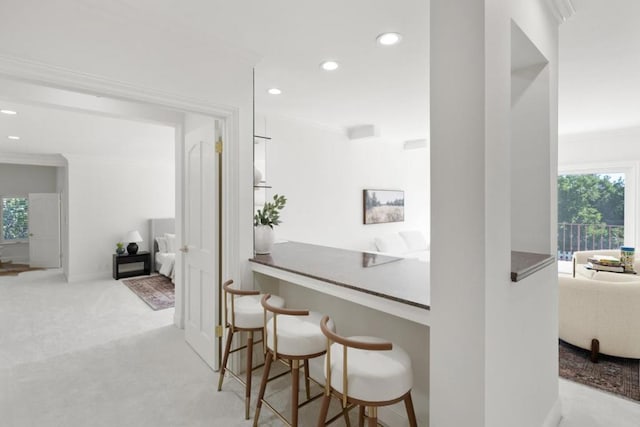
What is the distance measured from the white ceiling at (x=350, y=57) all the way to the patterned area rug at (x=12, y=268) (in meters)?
3.74

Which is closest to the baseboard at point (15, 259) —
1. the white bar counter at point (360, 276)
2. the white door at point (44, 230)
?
the white door at point (44, 230)

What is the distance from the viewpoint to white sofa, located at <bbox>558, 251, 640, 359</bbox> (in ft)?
8.75

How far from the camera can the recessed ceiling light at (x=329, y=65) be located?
2665mm

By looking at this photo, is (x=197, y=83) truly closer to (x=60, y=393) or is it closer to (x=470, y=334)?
(x=470, y=334)

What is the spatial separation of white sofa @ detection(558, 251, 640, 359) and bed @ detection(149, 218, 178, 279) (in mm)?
5742

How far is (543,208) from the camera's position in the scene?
6.29 feet

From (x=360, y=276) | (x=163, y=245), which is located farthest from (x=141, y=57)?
(x=163, y=245)

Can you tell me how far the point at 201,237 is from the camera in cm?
282

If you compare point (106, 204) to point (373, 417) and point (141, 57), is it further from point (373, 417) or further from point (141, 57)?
point (373, 417)

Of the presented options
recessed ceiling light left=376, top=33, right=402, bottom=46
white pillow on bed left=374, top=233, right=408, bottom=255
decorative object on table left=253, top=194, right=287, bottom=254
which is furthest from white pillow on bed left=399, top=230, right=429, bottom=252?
recessed ceiling light left=376, top=33, right=402, bottom=46

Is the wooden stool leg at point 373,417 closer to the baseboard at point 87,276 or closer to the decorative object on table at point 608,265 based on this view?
the decorative object on table at point 608,265

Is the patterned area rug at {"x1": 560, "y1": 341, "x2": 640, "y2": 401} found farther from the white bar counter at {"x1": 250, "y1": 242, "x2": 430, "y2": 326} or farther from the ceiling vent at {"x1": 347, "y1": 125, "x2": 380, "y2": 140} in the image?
the ceiling vent at {"x1": 347, "y1": 125, "x2": 380, "y2": 140}

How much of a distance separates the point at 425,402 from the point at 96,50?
2.69 m

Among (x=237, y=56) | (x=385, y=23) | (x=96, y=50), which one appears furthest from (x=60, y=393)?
(x=385, y=23)
